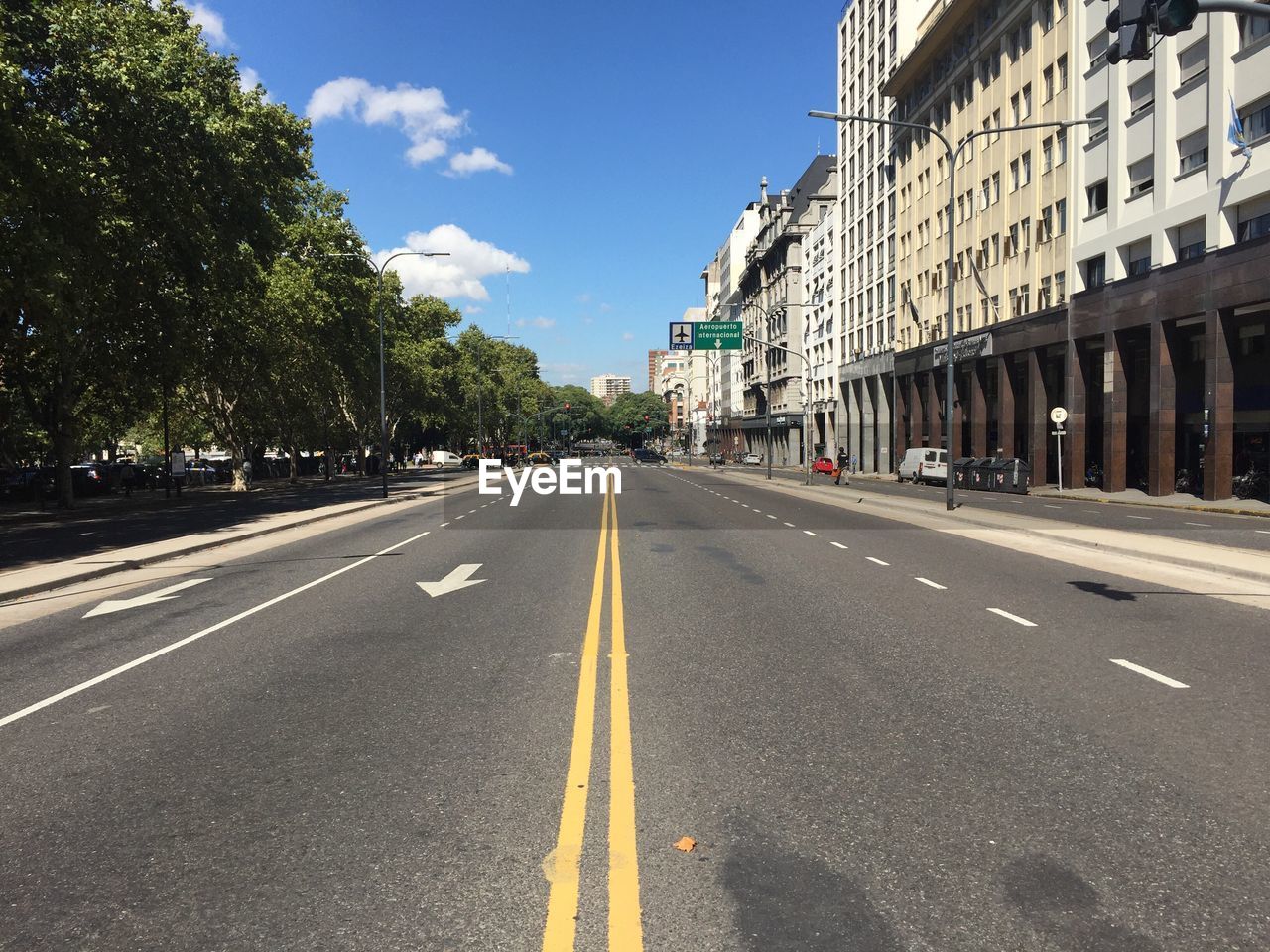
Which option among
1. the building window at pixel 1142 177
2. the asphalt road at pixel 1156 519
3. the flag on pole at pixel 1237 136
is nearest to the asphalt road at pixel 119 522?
the asphalt road at pixel 1156 519

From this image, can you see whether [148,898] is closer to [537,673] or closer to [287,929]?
[287,929]

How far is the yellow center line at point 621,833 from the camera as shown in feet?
10.7

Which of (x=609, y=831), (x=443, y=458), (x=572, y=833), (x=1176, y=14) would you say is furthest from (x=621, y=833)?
(x=443, y=458)

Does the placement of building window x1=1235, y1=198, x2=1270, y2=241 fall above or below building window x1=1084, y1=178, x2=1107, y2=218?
below

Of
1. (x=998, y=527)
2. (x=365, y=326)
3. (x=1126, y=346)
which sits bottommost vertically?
(x=998, y=527)

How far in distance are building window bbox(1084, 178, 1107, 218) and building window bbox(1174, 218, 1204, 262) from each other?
5.00 m

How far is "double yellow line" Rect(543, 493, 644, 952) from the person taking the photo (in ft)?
10.7

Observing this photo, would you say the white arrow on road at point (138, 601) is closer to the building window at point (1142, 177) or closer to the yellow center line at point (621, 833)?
the yellow center line at point (621, 833)

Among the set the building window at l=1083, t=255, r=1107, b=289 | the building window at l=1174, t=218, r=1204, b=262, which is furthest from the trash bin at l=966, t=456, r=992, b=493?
the building window at l=1174, t=218, r=1204, b=262

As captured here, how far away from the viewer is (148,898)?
3521 millimetres

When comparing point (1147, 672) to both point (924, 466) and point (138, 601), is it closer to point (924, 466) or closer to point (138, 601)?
point (138, 601)

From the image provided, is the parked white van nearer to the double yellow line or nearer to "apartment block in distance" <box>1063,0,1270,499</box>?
"apartment block in distance" <box>1063,0,1270,499</box>

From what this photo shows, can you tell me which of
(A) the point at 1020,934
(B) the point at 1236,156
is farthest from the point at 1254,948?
(B) the point at 1236,156

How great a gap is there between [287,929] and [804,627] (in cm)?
623
